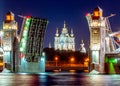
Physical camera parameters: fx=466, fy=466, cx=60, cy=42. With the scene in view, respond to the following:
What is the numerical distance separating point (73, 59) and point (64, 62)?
285cm

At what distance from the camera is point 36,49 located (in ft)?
280

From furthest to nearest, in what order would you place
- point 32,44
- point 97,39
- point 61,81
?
point 32,44 < point 97,39 < point 61,81

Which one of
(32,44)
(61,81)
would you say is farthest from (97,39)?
(61,81)

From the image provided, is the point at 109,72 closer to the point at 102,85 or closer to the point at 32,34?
the point at 32,34

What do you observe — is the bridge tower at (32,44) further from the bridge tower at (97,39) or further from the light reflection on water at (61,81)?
the light reflection on water at (61,81)

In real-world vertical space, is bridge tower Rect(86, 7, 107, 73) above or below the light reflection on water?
above

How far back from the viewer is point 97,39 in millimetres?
77562

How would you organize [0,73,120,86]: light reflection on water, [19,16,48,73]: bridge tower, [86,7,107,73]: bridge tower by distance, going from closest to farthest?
[0,73,120,86]: light reflection on water, [86,7,107,73]: bridge tower, [19,16,48,73]: bridge tower

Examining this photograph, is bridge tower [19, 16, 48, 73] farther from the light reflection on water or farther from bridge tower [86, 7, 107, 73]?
the light reflection on water

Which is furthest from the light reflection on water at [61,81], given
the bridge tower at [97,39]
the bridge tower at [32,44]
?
the bridge tower at [32,44]

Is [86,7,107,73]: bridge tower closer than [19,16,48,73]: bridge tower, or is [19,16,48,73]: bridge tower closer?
[86,7,107,73]: bridge tower

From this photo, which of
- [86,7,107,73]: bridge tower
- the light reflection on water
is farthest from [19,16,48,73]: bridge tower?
the light reflection on water

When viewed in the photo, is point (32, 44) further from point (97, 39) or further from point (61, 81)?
point (61, 81)

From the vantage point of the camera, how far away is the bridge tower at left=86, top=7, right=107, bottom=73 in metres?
77.4
